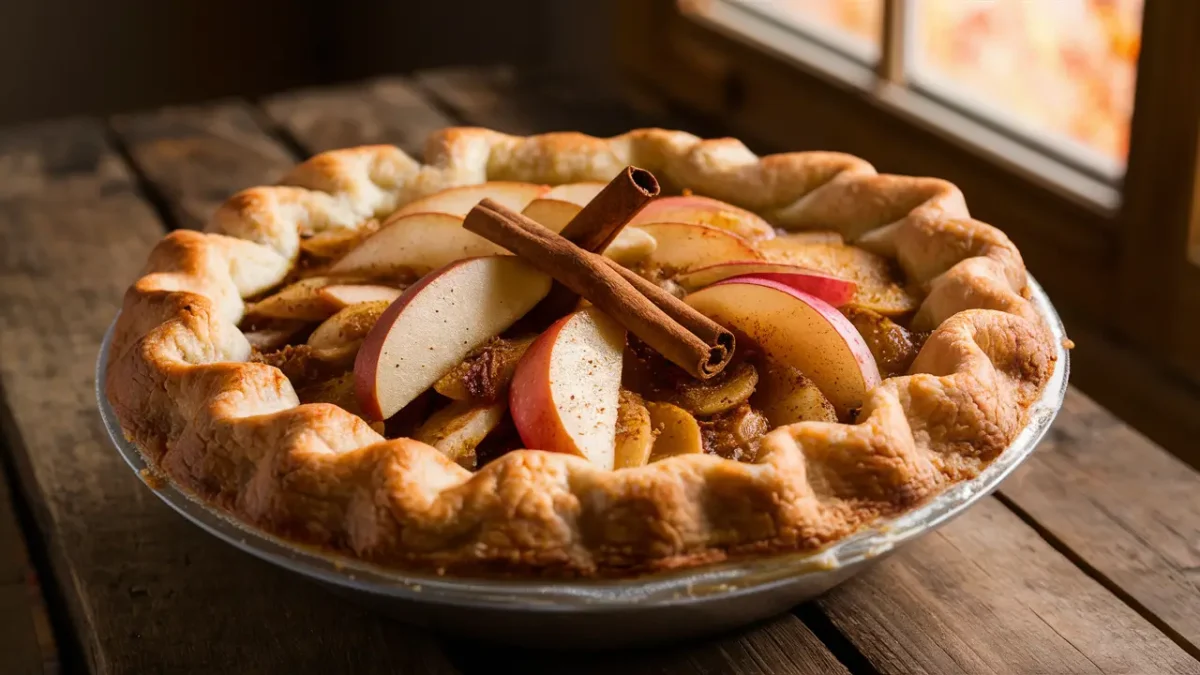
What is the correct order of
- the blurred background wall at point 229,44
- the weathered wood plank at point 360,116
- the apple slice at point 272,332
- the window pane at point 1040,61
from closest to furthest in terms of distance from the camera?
the apple slice at point 272,332
the window pane at point 1040,61
the weathered wood plank at point 360,116
the blurred background wall at point 229,44

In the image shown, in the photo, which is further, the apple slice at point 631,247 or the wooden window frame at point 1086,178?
the wooden window frame at point 1086,178

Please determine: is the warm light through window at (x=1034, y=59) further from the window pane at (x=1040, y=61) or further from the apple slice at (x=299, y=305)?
the apple slice at (x=299, y=305)

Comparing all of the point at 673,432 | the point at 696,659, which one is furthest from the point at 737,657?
the point at 673,432

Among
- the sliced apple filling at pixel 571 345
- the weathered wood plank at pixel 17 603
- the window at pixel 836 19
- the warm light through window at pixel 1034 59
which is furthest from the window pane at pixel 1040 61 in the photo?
the weathered wood plank at pixel 17 603

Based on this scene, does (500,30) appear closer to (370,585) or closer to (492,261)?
(492,261)

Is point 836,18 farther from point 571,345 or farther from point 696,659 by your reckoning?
point 696,659
